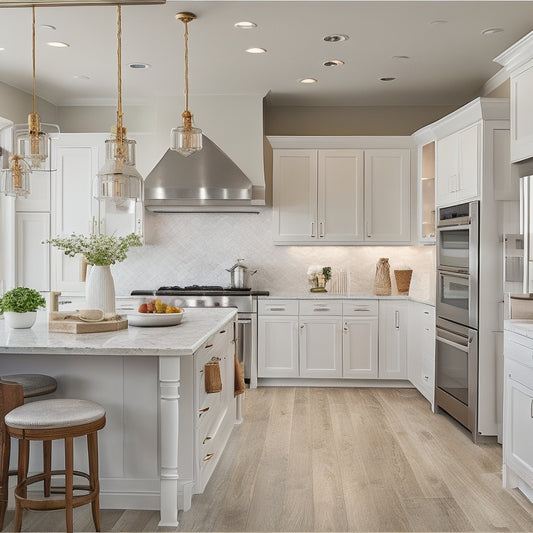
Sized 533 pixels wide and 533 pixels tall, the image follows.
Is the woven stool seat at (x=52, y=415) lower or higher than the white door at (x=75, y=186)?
lower

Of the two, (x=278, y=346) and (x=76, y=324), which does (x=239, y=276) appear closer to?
(x=278, y=346)

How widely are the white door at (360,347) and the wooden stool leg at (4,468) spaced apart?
3.86 m

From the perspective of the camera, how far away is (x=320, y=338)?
21.2ft

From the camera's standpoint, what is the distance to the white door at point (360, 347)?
6.44m

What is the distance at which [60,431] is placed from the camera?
2.83m

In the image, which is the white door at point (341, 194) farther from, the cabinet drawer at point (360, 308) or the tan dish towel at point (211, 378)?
the tan dish towel at point (211, 378)

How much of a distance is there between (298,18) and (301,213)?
8.38ft

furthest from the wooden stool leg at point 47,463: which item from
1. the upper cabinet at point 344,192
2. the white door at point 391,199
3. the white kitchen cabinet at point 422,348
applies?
the white door at point 391,199

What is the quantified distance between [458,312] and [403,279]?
176 centimetres

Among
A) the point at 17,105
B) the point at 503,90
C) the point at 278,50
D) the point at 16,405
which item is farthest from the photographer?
the point at 17,105

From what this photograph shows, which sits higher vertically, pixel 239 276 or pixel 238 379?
pixel 239 276

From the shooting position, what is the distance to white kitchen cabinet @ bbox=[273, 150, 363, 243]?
21.9 feet

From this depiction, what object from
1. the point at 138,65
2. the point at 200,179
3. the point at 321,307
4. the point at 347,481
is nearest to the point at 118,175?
the point at 347,481

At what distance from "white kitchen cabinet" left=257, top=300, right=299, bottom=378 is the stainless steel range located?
65 millimetres
